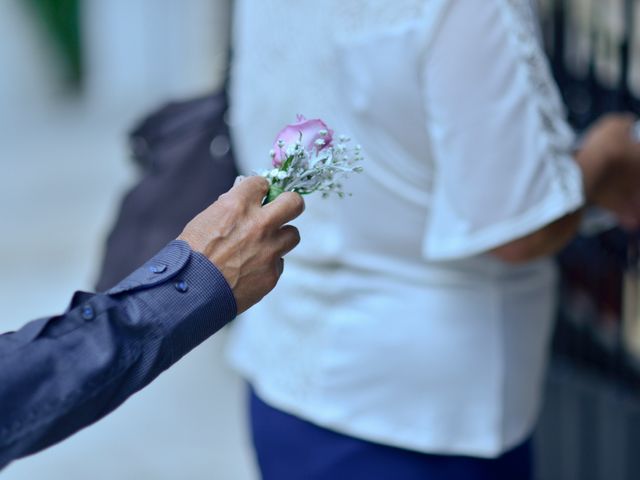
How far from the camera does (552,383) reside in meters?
3.55

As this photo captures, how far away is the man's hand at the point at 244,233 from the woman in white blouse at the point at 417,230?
46cm

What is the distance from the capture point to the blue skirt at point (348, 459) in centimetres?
208

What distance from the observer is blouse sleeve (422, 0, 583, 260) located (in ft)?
5.75

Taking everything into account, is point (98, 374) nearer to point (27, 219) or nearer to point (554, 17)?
point (554, 17)

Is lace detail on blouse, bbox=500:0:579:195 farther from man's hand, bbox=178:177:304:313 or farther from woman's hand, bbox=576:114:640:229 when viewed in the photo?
man's hand, bbox=178:177:304:313

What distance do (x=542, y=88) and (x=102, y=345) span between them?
0.83 meters

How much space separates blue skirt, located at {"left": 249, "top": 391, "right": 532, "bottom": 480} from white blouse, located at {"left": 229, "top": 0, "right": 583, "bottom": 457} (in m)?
0.04

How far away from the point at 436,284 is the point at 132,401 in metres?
3.08

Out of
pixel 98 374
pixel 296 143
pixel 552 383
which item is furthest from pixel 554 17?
pixel 98 374

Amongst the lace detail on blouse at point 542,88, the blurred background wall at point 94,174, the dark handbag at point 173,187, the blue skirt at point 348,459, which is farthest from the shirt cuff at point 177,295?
the blurred background wall at point 94,174

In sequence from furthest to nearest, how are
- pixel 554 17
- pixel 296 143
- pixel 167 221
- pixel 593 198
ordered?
pixel 554 17
pixel 167 221
pixel 593 198
pixel 296 143

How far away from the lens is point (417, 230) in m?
1.95

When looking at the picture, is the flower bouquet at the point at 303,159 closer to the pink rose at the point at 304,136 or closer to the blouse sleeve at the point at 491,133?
the pink rose at the point at 304,136

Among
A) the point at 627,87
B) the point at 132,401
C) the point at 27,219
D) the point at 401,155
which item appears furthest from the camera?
the point at 27,219
